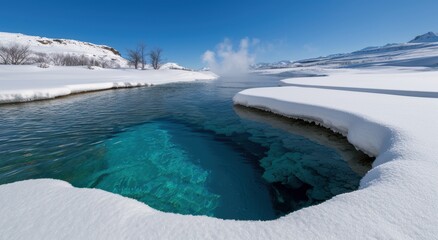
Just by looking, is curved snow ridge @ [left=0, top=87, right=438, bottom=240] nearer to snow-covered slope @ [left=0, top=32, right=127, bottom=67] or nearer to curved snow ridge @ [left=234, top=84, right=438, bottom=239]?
curved snow ridge @ [left=234, top=84, right=438, bottom=239]

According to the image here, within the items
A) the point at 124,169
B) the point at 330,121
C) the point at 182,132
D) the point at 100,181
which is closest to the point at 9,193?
the point at 100,181

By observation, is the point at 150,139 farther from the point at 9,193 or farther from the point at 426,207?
the point at 426,207

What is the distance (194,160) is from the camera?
20.9 ft

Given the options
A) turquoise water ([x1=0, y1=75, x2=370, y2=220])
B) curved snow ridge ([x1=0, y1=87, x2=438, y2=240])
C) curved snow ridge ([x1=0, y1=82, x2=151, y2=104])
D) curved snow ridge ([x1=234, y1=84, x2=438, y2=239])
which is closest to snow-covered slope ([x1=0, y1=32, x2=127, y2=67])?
curved snow ridge ([x1=0, y1=82, x2=151, y2=104])

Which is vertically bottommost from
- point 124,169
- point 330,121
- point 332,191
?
point 332,191

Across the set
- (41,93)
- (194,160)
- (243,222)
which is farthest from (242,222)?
(41,93)

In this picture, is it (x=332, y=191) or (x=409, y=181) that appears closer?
(x=409, y=181)

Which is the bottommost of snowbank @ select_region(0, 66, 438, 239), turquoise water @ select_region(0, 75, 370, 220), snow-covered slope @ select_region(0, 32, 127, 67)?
turquoise water @ select_region(0, 75, 370, 220)

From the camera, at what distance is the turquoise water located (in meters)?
4.55

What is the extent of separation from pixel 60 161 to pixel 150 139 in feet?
9.19

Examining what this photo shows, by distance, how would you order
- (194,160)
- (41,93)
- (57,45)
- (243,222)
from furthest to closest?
(57,45) < (41,93) < (194,160) < (243,222)

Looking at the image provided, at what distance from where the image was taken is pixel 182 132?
891 centimetres

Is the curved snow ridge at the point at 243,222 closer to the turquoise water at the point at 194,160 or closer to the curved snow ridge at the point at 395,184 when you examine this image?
the curved snow ridge at the point at 395,184

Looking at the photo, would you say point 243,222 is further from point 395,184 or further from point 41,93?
point 41,93
